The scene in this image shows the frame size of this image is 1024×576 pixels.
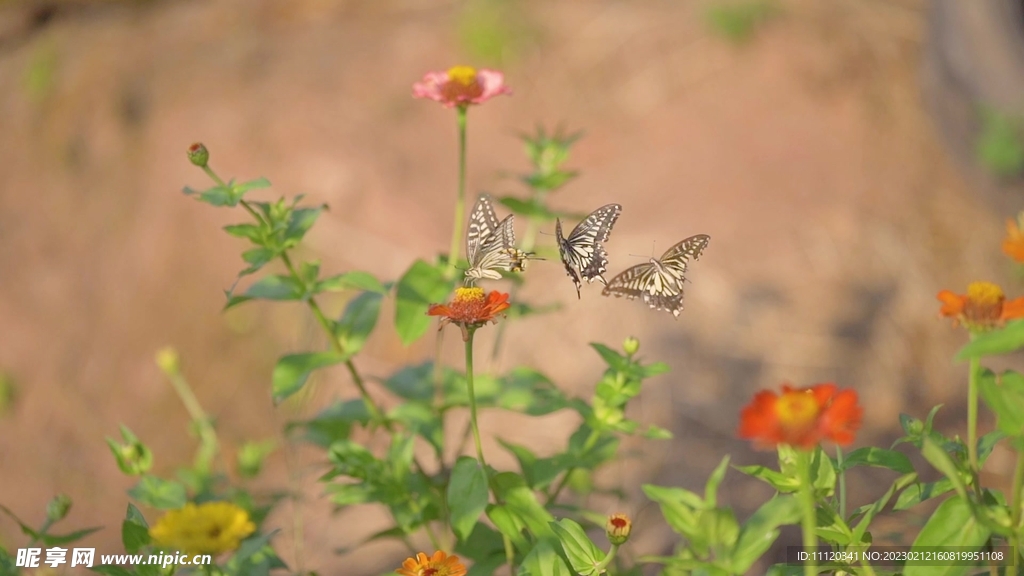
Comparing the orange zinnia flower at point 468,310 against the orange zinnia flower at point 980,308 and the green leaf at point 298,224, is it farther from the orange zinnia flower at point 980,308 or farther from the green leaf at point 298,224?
the orange zinnia flower at point 980,308

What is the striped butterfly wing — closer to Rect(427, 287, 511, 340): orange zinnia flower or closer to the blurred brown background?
Rect(427, 287, 511, 340): orange zinnia flower

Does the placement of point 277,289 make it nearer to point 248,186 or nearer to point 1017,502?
point 248,186

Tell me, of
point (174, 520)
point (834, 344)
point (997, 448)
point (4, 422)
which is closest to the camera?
point (174, 520)

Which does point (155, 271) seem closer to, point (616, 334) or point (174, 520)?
point (616, 334)

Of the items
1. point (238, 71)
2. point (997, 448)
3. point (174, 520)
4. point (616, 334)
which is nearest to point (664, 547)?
point (616, 334)

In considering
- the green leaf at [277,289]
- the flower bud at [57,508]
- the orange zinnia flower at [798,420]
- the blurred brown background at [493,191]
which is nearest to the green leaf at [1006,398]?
the orange zinnia flower at [798,420]

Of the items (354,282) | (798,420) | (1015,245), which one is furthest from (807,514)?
(354,282)
